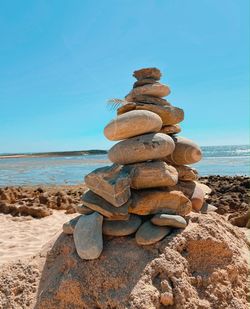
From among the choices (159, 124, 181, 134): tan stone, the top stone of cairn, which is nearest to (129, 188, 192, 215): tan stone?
(159, 124, 181, 134): tan stone

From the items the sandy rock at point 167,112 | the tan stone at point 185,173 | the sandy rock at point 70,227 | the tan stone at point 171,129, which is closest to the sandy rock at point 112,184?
the sandy rock at point 70,227

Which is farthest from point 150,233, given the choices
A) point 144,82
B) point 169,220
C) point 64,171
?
point 64,171

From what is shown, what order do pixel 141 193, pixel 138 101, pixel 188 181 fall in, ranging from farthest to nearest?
pixel 188 181 → pixel 138 101 → pixel 141 193

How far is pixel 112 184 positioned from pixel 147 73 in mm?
1881

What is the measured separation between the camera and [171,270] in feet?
11.2

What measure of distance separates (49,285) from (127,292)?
901mm

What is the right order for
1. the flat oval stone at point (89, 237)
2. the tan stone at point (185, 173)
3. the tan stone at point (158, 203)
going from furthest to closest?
the tan stone at point (185, 173) → the tan stone at point (158, 203) → the flat oval stone at point (89, 237)

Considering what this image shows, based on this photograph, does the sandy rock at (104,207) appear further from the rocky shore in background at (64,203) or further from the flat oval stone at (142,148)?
the rocky shore in background at (64,203)

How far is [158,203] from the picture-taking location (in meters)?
3.94

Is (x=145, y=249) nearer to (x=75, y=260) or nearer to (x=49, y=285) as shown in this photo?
(x=75, y=260)

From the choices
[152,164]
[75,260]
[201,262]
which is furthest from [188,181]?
[75,260]

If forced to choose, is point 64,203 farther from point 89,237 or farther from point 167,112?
point 89,237

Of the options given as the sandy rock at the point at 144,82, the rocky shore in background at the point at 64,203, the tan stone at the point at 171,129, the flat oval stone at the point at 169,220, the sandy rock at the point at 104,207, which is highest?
the sandy rock at the point at 144,82

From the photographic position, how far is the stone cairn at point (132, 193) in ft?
12.3
